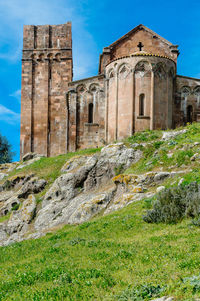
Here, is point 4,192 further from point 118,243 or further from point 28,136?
point 118,243

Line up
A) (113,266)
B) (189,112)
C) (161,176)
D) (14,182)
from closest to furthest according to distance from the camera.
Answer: (113,266), (161,176), (14,182), (189,112)

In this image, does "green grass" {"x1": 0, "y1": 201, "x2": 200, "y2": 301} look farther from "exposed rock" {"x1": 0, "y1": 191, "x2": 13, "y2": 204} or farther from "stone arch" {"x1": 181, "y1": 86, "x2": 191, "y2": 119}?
"stone arch" {"x1": 181, "y1": 86, "x2": 191, "y2": 119}

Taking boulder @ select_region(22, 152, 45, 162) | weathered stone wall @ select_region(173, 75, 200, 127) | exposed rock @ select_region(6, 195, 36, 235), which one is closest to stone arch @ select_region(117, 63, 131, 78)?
weathered stone wall @ select_region(173, 75, 200, 127)

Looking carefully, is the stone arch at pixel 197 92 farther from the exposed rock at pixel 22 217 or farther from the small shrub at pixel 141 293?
the small shrub at pixel 141 293

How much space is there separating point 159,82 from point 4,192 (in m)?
13.3

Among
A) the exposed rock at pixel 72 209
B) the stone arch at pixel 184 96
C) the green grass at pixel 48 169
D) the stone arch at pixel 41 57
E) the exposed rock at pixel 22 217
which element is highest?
the stone arch at pixel 41 57

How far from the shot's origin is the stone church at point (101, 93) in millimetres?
23984

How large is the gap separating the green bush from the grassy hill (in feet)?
0.91

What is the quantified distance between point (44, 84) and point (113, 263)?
81.8 feet

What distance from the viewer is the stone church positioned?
24.0 meters

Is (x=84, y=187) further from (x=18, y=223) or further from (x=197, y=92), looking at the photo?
(x=197, y=92)

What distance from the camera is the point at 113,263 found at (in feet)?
22.4

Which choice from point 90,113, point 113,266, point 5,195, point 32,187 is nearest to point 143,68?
point 90,113

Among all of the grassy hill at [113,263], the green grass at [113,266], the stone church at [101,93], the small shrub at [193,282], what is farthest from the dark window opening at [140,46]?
the small shrub at [193,282]
